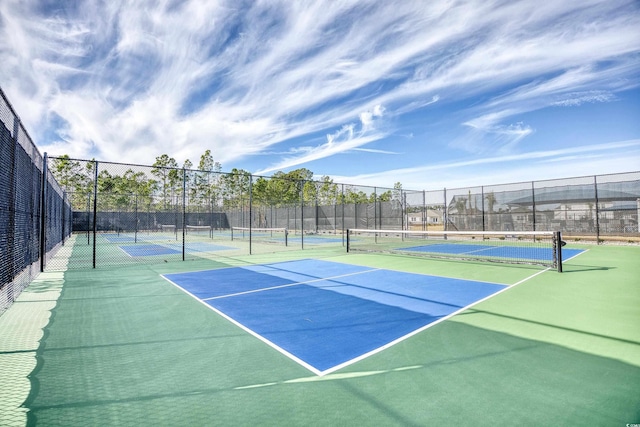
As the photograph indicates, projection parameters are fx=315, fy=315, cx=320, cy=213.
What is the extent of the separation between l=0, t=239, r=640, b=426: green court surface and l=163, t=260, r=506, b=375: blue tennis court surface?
0.25m

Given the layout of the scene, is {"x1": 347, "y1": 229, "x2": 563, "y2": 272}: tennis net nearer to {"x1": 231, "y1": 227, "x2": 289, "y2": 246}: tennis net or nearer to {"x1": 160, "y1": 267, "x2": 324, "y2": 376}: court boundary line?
{"x1": 231, "y1": 227, "x2": 289, "y2": 246}: tennis net

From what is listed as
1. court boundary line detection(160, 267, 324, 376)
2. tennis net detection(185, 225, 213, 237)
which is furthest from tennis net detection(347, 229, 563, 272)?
tennis net detection(185, 225, 213, 237)

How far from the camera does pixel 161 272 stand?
8156 millimetres

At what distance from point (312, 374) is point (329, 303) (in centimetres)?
226

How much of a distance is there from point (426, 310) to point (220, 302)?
10.4 feet

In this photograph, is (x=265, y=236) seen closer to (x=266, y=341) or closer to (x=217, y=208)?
(x=217, y=208)

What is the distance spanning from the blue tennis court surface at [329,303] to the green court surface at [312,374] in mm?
251

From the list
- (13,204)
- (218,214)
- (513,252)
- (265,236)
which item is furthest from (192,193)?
(513,252)

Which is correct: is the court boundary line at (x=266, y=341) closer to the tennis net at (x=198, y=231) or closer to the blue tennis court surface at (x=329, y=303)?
the blue tennis court surface at (x=329, y=303)

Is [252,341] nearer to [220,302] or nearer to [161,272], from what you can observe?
[220,302]

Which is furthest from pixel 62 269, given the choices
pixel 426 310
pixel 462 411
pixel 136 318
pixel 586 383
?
pixel 586 383

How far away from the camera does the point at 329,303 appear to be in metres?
4.89

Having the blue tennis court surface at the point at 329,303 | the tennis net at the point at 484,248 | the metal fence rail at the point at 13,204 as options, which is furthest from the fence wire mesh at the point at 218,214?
the blue tennis court surface at the point at 329,303

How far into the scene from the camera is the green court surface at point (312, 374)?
2.10 m
